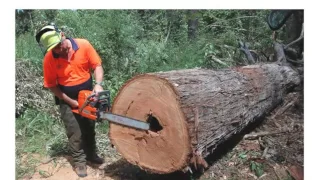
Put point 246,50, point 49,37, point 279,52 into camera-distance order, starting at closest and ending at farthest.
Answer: point 49,37 → point 279,52 → point 246,50

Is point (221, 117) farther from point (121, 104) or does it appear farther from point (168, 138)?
point (121, 104)

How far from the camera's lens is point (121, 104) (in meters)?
2.81

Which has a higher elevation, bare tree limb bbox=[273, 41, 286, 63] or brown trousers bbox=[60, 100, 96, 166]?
bare tree limb bbox=[273, 41, 286, 63]

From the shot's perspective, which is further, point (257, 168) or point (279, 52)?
point (279, 52)

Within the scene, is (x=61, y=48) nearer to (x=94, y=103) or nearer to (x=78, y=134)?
(x=94, y=103)

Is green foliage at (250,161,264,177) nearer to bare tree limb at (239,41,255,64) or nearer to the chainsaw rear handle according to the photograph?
the chainsaw rear handle

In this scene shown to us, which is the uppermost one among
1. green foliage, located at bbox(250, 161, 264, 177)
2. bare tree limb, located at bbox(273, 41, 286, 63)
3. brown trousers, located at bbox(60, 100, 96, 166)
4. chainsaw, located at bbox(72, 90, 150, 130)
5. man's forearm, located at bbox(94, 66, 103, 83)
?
bare tree limb, located at bbox(273, 41, 286, 63)

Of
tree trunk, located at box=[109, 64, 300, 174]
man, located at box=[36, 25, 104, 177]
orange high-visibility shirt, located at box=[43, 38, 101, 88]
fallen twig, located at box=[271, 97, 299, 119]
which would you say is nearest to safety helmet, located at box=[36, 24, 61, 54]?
man, located at box=[36, 25, 104, 177]

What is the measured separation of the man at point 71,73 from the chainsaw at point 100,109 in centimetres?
8

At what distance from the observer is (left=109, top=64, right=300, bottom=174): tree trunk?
98.2 inches

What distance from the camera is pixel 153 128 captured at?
279 centimetres

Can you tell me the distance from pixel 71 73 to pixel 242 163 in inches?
72.3

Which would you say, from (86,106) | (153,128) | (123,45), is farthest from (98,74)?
(123,45)

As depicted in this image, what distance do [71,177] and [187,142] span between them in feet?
4.40
